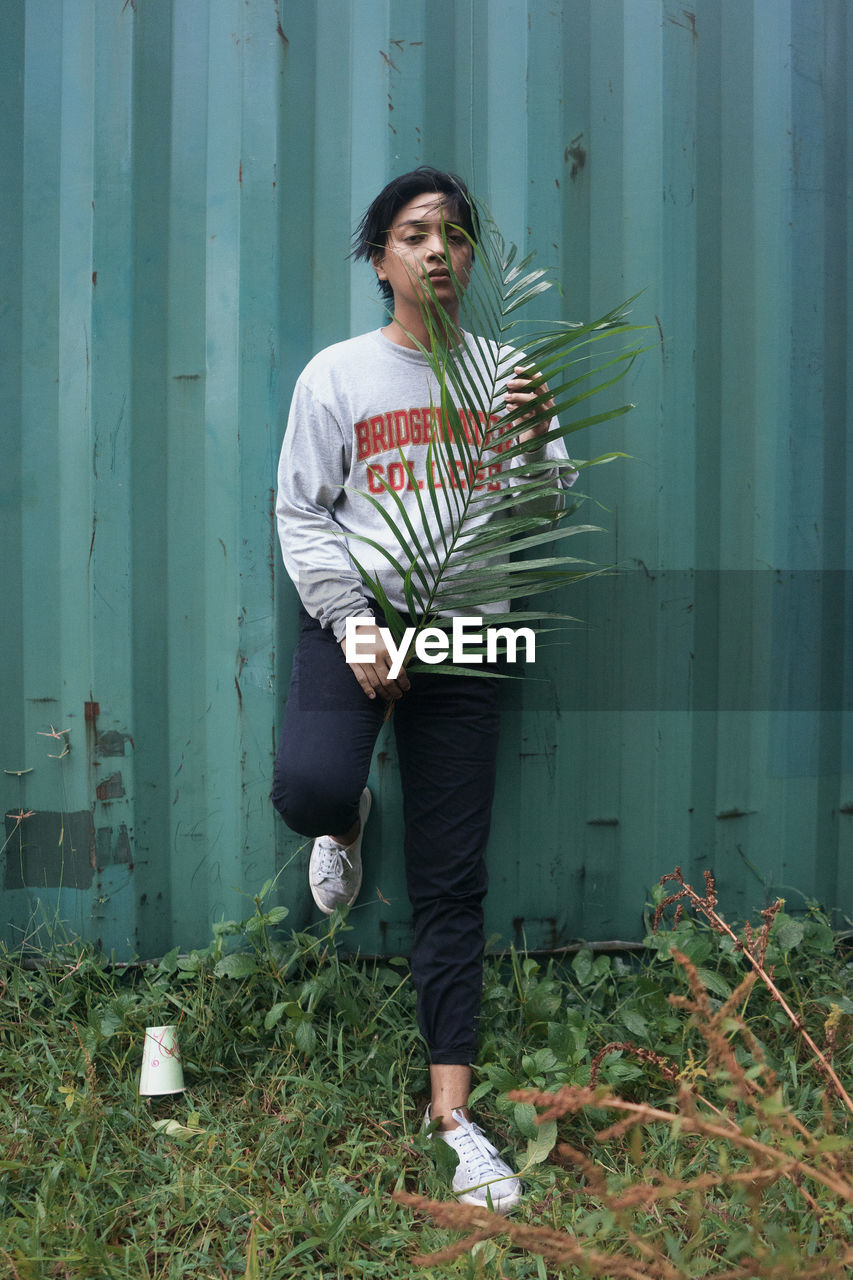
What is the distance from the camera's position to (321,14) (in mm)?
2219

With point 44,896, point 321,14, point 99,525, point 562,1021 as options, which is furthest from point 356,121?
point 562,1021

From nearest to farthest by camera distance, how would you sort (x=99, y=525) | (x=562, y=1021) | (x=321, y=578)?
(x=321, y=578), (x=562, y=1021), (x=99, y=525)

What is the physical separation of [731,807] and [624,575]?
28.1 inches

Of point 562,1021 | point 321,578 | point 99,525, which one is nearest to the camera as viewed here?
point 321,578

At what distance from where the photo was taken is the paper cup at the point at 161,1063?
6.09 feet

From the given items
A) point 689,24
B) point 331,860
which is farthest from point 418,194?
point 331,860

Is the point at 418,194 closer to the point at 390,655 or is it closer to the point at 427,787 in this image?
the point at 390,655

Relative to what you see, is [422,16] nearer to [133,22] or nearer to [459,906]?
[133,22]

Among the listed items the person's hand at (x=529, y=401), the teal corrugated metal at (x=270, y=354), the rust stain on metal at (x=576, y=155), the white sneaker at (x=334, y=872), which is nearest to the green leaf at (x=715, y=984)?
the teal corrugated metal at (x=270, y=354)

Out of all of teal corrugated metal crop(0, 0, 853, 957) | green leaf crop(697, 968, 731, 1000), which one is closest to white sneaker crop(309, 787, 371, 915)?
teal corrugated metal crop(0, 0, 853, 957)

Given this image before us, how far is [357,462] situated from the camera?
2.00 meters

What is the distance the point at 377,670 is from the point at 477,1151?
979 millimetres

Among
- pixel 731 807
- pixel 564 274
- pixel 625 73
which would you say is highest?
pixel 625 73

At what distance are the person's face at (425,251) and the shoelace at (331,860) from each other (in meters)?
1.32
